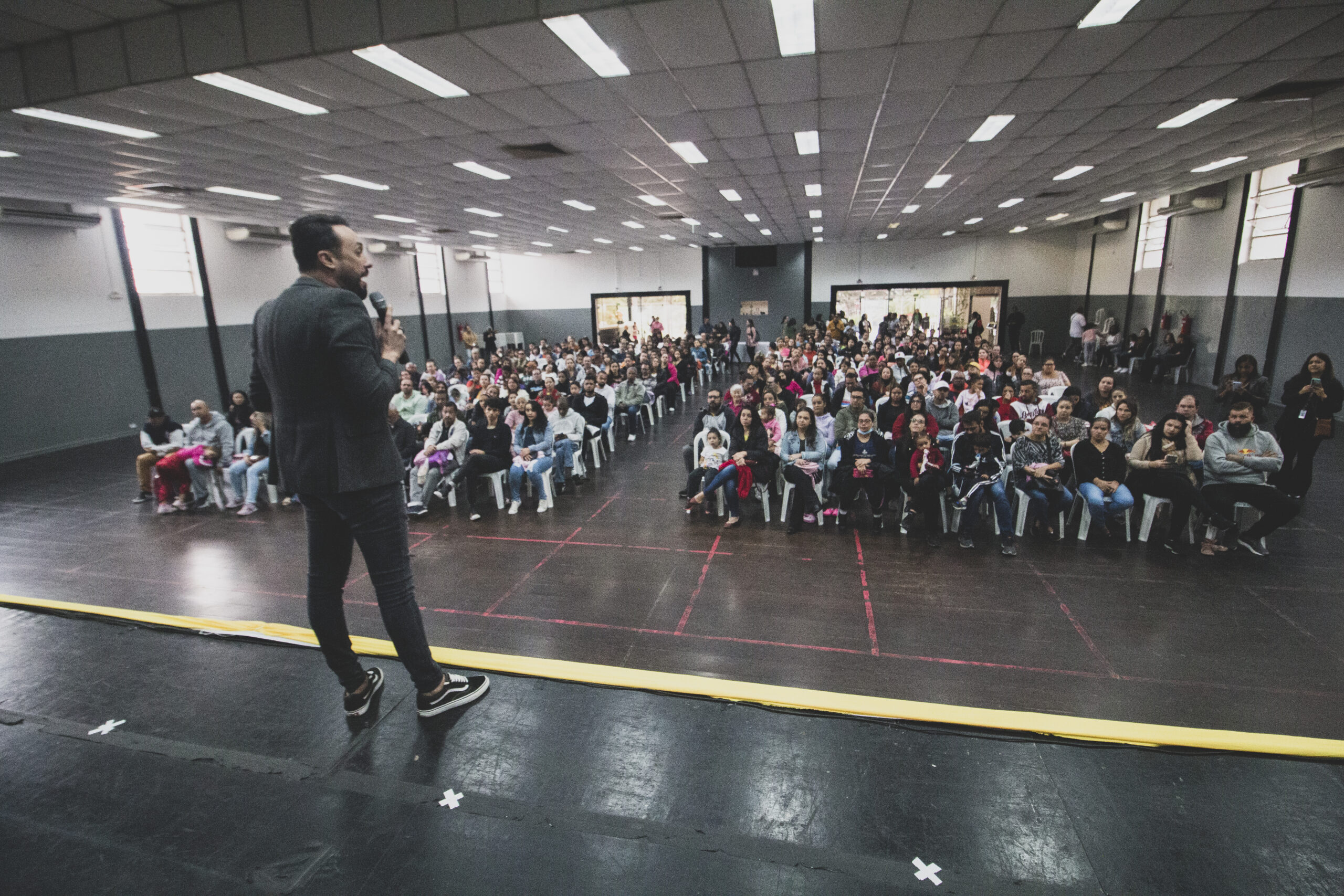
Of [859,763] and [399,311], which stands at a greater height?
[399,311]

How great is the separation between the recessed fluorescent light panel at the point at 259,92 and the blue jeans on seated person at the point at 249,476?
311cm

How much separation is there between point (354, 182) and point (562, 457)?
515cm

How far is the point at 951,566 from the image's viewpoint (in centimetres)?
388

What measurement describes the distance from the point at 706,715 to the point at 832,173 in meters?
8.00

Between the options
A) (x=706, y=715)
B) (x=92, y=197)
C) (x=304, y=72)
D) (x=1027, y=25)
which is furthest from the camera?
(x=92, y=197)

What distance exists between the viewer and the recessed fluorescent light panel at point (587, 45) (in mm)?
3600

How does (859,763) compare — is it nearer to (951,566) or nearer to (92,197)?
(951,566)

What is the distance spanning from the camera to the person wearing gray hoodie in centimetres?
391

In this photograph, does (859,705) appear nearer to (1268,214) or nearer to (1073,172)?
(1073,172)

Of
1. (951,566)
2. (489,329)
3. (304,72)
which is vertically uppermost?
(304,72)

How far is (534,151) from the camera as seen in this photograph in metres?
6.46

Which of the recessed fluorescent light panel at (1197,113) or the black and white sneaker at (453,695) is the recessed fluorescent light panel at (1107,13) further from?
the black and white sneaker at (453,695)

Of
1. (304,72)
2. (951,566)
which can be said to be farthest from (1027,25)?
(304,72)

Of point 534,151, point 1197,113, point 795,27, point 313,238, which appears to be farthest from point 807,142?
point 313,238
